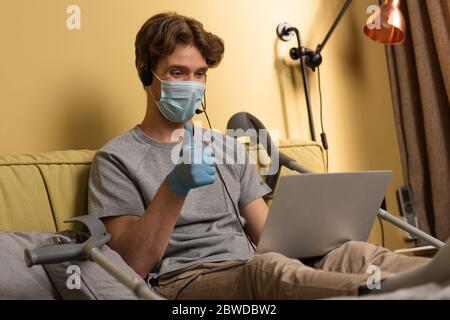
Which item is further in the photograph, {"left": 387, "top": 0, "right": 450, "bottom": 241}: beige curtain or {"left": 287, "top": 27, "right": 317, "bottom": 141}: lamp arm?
{"left": 387, "top": 0, "right": 450, "bottom": 241}: beige curtain

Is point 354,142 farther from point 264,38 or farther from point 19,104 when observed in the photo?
point 19,104

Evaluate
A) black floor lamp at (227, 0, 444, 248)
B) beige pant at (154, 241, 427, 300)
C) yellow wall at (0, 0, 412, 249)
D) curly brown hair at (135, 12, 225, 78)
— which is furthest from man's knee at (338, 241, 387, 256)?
yellow wall at (0, 0, 412, 249)

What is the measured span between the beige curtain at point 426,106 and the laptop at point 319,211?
4.14 ft

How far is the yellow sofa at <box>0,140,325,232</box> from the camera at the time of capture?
1594 mm

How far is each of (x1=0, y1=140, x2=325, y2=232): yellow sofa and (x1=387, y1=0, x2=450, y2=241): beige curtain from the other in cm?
155

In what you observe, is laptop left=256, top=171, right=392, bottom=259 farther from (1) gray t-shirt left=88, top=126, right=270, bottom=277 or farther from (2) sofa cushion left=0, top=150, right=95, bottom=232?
(2) sofa cushion left=0, top=150, right=95, bottom=232

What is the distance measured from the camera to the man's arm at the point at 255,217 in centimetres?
191

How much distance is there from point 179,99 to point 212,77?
24.0 inches

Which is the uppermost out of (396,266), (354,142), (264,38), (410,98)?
(264,38)

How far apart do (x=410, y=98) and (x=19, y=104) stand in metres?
1.67

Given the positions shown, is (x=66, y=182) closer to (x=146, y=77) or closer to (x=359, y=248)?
(x=146, y=77)

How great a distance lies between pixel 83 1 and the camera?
204cm

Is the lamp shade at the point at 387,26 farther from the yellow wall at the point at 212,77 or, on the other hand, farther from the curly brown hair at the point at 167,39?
the curly brown hair at the point at 167,39
